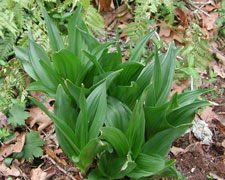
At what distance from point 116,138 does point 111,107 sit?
301 millimetres

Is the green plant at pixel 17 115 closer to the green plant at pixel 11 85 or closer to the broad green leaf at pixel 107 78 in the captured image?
the green plant at pixel 11 85

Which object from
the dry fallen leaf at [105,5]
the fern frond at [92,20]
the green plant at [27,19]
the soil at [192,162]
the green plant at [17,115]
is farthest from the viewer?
the dry fallen leaf at [105,5]

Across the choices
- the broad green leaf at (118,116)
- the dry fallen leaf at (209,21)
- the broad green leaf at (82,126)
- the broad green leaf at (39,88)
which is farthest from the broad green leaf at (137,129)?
the dry fallen leaf at (209,21)

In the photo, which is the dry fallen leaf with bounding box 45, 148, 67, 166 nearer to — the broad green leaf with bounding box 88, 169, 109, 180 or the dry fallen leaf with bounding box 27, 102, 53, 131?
the dry fallen leaf with bounding box 27, 102, 53, 131

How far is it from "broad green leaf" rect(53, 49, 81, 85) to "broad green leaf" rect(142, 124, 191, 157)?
0.64 m

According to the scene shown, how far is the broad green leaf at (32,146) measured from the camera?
1959mm

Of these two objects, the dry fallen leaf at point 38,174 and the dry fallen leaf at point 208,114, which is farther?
the dry fallen leaf at point 208,114

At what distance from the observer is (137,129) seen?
4.95 ft

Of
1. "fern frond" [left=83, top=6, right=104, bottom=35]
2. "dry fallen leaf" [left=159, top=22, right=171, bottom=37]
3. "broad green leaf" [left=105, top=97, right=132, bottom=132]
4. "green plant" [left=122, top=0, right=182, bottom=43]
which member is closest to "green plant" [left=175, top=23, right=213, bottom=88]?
"dry fallen leaf" [left=159, top=22, right=171, bottom=37]

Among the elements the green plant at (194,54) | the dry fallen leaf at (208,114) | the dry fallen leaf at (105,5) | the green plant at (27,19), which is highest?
the green plant at (27,19)


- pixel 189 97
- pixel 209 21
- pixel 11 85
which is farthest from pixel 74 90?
pixel 209 21

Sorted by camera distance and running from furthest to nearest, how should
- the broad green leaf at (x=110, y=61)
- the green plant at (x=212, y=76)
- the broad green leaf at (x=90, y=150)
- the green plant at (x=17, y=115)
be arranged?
the green plant at (x=212, y=76)
the green plant at (x=17, y=115)
the broad green leaf at (x=110, y=61)
the broad green leaf at (x=90, y=150)

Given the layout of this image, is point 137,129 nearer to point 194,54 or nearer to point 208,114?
point 208,114

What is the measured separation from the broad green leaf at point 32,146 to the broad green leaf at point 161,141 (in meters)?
0.80
